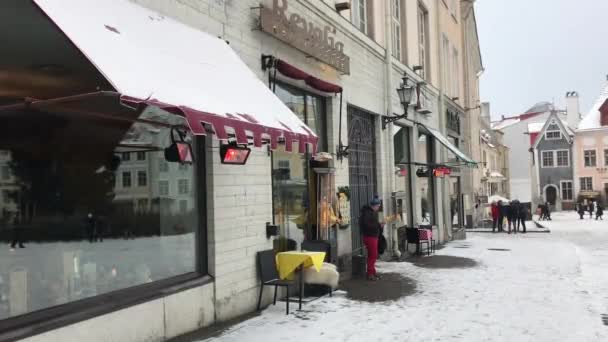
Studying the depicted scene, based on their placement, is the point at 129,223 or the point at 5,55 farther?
the point at 129,223

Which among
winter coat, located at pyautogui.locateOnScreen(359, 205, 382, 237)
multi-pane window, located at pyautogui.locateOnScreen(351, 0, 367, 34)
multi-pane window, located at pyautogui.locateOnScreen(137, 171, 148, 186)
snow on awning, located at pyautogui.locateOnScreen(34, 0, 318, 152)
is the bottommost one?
winter coat, located at pyautogui.locateOnScreen(359, 205, 382, 237)

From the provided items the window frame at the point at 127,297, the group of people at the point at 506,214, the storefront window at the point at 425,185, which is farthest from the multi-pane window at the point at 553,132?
the window frame at the point at 127,297

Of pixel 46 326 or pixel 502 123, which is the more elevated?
pixel 502 123

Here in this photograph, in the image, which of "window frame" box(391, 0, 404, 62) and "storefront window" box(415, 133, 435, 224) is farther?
"storefront window" box(415, 133, 435, 224)

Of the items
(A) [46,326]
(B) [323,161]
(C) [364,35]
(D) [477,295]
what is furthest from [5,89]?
(C) [364,35]

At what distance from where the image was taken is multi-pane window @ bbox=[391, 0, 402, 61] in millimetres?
15148

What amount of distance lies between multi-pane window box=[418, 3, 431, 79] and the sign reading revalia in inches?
327

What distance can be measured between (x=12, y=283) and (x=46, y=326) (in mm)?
474

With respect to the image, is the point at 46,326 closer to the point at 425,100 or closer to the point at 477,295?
the point at 477,295

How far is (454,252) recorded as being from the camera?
14836mm

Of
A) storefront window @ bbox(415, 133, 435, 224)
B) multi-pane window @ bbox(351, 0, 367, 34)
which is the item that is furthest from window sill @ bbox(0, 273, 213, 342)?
storefront window @ bbox(415, 133, 435, 224)

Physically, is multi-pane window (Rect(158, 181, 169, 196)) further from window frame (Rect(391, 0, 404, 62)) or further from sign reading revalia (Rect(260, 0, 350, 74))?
window frame (Rect(391, 0, 404, 62))

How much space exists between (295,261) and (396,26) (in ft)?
33.7

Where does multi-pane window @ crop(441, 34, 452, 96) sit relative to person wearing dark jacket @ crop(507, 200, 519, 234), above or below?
above
